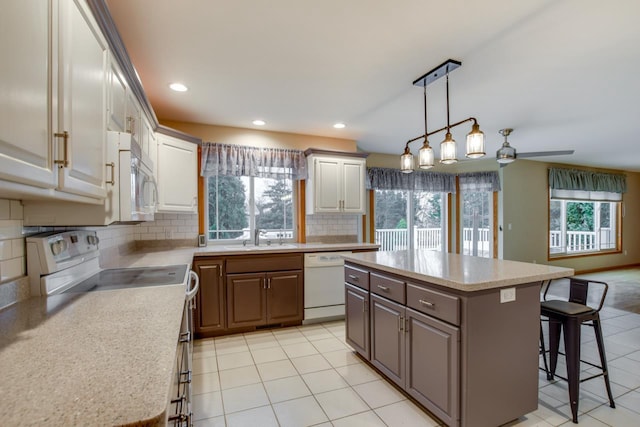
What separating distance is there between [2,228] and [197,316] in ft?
6.92

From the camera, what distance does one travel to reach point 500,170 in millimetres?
5672

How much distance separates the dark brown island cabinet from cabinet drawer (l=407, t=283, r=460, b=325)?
175cm

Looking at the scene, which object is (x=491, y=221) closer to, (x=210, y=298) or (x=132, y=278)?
(x=210, y=298)

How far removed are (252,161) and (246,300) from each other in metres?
1.69

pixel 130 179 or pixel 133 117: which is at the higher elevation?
pixel 133 117

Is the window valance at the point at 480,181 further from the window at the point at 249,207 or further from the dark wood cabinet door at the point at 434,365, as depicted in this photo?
the dark wood cabinet door at the point at 434,365

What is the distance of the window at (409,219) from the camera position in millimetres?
5469

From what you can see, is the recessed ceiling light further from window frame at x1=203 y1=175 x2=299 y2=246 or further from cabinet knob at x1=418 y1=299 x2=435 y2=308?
cabinet knob at x1=418 y1=299 x2=435 y2=308

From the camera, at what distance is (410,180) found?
5.51m

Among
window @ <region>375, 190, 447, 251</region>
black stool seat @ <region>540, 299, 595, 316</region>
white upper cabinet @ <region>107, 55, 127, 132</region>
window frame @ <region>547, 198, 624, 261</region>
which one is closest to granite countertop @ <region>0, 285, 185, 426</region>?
white upper cabinet @ <region>107, 55, 127, 132</region>

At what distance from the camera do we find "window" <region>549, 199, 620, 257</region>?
656 cm

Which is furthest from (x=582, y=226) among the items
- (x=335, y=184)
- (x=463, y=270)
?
(x=463, y=270)

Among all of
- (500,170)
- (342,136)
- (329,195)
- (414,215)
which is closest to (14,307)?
(329,195)

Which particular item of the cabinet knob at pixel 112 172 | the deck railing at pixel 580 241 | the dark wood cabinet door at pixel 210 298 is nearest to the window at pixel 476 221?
the deck railing at pixel 580 241
